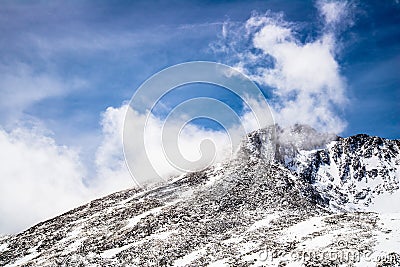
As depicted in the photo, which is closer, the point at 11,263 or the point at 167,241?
the point at 167,241

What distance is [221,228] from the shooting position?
6391 centimetres

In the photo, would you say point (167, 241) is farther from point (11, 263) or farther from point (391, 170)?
point (391, 170)

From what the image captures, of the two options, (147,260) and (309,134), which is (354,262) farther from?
(309,134)

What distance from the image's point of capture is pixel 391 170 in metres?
146

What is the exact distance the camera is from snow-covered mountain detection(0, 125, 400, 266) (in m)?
43.7

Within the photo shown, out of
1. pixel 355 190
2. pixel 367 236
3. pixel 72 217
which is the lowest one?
pixel 367 236

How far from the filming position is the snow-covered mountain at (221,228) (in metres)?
43.7

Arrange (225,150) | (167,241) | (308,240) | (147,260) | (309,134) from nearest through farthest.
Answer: (308,240), (147,260), (167,241), (225,150), (309,134)

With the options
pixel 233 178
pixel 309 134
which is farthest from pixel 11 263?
pixel 309 134

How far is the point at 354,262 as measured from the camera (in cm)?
3641

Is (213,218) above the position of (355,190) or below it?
below

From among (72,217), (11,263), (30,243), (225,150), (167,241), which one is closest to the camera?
(167,241)

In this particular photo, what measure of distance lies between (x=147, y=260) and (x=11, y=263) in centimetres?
2932

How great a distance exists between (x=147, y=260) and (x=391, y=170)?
409 ft
